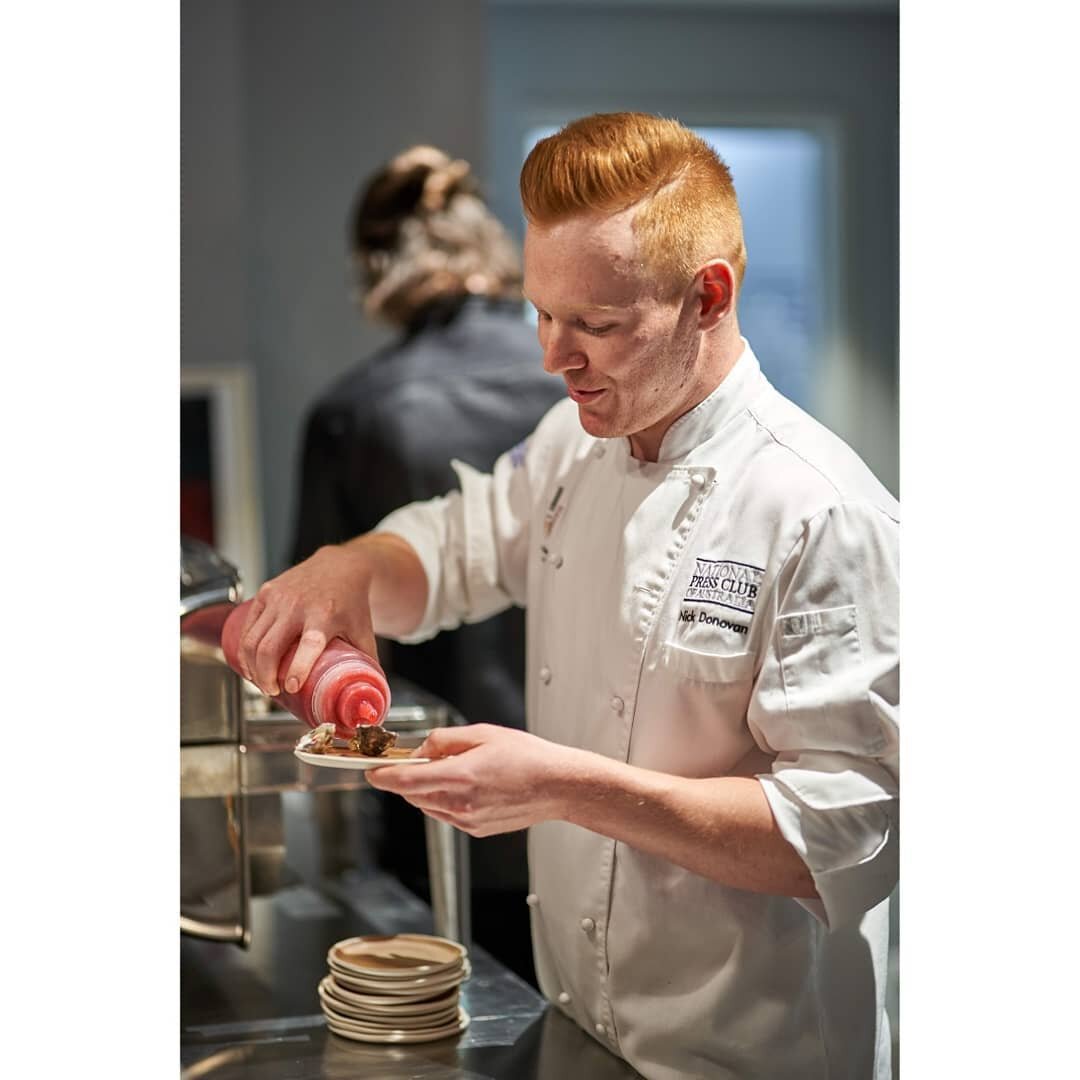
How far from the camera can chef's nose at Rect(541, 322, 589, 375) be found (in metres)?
1.28

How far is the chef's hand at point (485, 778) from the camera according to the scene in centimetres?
117

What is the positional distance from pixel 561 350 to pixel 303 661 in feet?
1.10

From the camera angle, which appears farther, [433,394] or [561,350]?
[433,394]

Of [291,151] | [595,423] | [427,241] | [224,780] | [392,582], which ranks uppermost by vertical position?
[291,151]

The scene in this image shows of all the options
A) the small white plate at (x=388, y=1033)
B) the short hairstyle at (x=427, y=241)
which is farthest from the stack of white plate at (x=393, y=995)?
the short hairstyle at (x=427, y=241)

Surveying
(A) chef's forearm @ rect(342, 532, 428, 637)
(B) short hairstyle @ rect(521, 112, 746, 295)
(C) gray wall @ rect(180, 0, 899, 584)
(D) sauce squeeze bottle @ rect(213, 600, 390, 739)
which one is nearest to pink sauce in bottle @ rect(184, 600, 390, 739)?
(D) sauce squeeze bottle @ rect(213, 600, 390, 739)

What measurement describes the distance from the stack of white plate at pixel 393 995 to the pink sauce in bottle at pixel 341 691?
0.28 m

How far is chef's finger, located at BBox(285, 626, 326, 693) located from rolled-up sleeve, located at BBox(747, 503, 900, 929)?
37 centimetres

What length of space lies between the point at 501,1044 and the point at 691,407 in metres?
0.61

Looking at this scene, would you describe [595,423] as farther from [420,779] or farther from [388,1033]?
[388,1033]

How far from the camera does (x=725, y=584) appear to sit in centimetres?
126

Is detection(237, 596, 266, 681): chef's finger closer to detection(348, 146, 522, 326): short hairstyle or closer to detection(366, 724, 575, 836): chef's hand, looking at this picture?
detection(366, 724, 575, 836): chef's hand

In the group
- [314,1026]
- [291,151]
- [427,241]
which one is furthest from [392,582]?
[291,151]

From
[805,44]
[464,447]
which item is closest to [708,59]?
[805,44]
